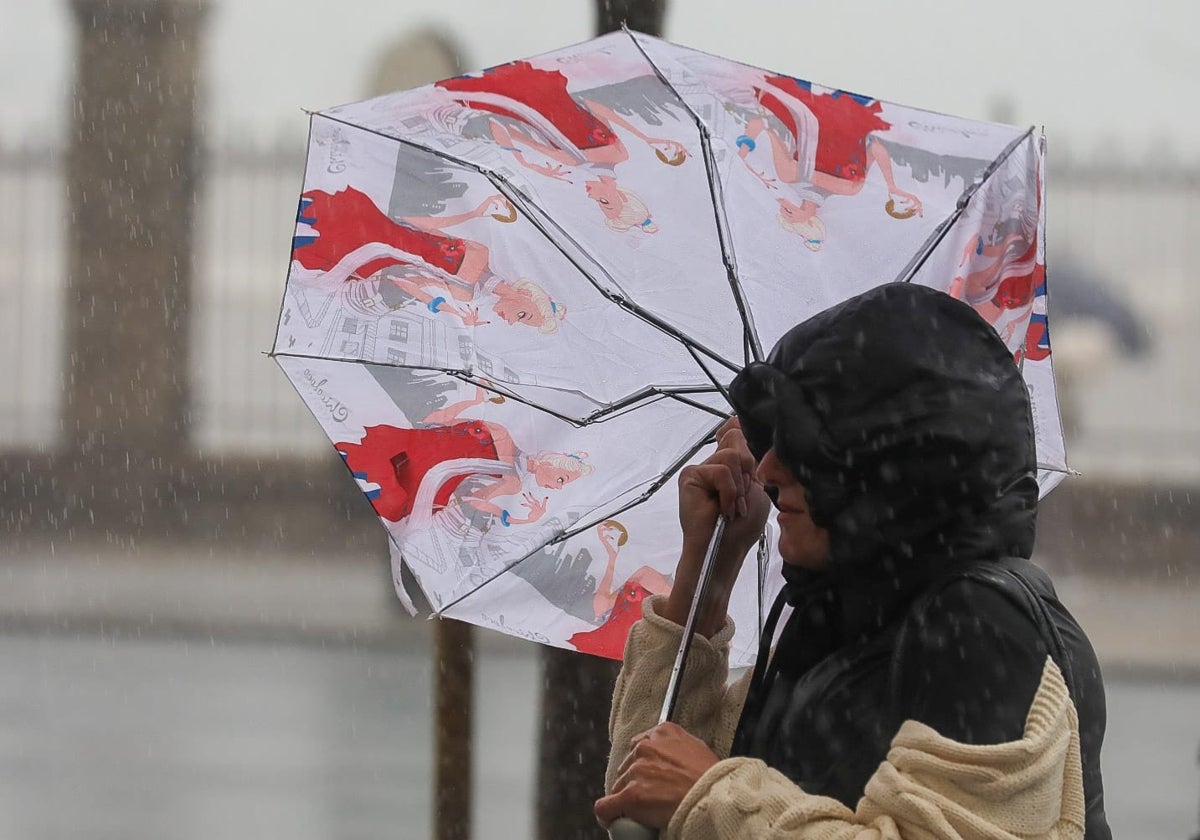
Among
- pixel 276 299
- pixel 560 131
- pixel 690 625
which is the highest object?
pixel 276 299

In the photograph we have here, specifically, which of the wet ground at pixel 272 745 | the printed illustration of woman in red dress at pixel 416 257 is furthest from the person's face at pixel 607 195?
the wet ground at pixel 272 745

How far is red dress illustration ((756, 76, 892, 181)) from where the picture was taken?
1.79 meters

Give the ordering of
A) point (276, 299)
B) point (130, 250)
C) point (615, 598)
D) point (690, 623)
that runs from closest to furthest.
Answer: point (690, 623), point (615, 598), point (276, 299), point (130, 250)

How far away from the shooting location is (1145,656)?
9.54 meters

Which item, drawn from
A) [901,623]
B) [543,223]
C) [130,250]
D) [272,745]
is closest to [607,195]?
[543,223]

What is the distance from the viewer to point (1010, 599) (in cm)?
119

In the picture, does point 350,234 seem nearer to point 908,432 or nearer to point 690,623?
point 690,623

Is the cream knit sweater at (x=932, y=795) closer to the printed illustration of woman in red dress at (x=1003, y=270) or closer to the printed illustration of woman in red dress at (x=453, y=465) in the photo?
the printed illustration of woman in red dress at (x=453, y=465)

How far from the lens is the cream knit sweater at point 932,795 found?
1.14 metres

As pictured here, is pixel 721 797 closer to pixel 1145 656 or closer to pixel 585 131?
pixel 585 131

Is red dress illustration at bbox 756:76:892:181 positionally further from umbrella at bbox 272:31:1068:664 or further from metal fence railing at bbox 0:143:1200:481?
metal fence railing at bbox 0:143:1200:481

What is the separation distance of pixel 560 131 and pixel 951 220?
20.0 inches

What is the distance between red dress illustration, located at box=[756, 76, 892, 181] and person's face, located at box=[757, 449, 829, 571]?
55 cm

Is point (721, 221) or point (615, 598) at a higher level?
point (721, 221)
